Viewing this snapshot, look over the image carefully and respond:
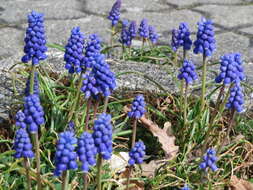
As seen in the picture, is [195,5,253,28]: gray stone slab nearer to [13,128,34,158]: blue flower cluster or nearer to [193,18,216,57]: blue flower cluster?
[193,18,216,57]: blue flower cluster

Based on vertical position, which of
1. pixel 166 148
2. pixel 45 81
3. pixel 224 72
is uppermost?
pixel 224 72

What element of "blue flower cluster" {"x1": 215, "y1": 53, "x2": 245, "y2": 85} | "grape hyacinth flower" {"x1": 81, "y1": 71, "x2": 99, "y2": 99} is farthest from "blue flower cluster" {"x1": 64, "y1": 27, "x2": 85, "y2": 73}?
"blue flower cluster" {"x1": 215, "y1": 53, "x2": 245, "y2": 85}

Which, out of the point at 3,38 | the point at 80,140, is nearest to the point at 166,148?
the point at 80,140

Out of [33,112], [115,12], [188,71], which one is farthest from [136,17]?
[33,112]

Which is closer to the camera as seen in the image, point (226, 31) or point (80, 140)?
point (80, 140)

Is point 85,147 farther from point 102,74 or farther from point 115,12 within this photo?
point 115,12

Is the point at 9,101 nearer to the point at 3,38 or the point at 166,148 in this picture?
Answer: the point at 166,148
